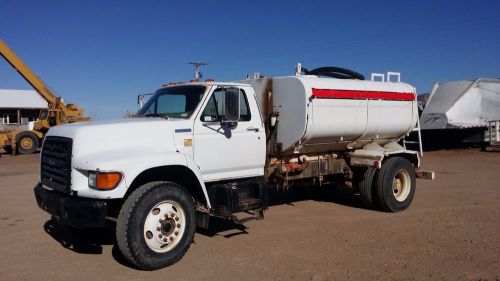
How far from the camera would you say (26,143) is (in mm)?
23609

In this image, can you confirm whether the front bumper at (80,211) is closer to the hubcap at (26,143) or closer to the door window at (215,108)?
the door window at (215,108)

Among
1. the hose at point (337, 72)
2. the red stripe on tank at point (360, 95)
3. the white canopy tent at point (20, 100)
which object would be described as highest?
the white canopy tent at point (20, 100)

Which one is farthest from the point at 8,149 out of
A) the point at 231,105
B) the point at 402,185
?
the point at 231,105

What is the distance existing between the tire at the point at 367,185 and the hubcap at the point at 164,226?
428cm

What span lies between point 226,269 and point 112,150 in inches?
77.6

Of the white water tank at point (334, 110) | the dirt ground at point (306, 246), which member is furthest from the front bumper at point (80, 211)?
the white water tank at point (334, 110)

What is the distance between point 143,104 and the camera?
293 inches

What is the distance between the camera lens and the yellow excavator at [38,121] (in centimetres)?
2345

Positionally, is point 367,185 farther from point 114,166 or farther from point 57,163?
point 57,163

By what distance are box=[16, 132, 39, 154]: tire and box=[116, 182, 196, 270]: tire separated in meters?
20.7

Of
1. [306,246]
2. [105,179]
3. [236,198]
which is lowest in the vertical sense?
[306,246]

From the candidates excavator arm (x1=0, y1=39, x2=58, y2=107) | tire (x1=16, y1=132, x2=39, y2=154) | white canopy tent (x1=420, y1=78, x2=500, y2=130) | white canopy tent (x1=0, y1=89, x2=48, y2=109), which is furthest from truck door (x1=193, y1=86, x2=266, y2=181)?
white canopy tent (x1=0, y1=89, x2=48, y2=109)

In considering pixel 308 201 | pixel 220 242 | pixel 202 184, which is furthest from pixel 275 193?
pixel 202 184

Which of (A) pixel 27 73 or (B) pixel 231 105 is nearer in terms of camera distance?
(B) pixel 231 105
